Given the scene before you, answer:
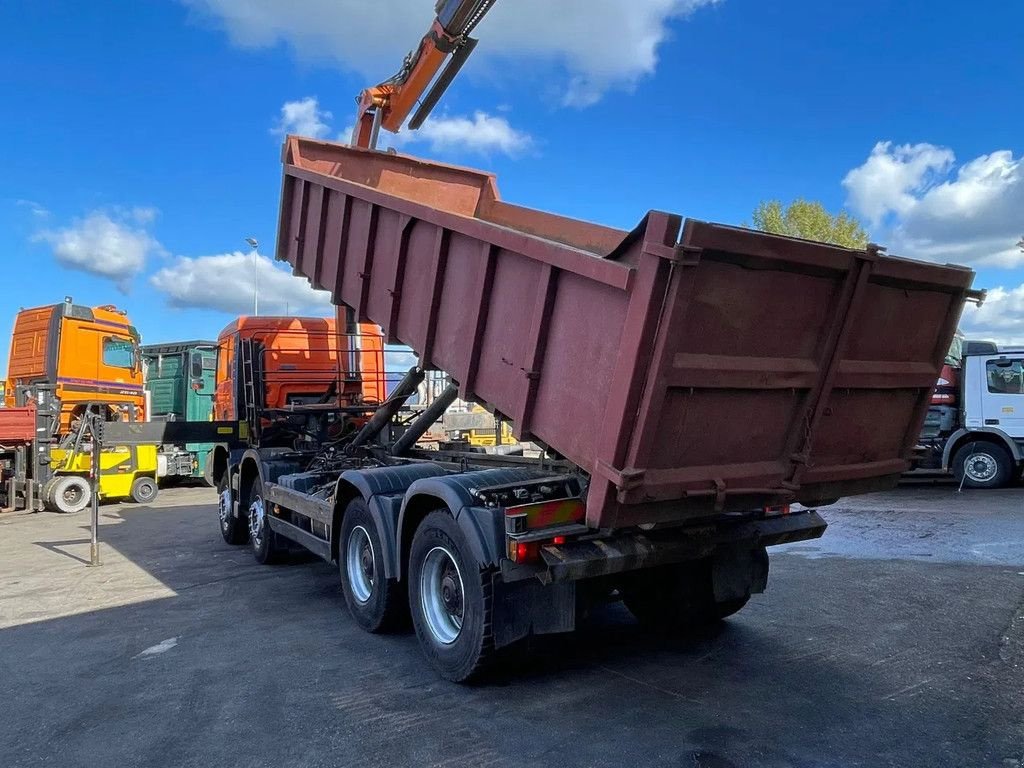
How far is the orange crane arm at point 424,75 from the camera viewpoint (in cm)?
933

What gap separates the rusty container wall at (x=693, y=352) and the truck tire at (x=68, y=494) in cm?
1271

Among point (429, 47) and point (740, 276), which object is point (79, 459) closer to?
point (429, 47)

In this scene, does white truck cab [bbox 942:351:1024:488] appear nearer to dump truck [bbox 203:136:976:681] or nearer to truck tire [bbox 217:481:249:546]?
dump truck [bbox 203:136:976:681]

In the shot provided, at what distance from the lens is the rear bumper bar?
4.14m

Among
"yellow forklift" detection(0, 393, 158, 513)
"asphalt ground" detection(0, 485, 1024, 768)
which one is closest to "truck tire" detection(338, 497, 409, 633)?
"asphalt ground" detection(0, 485, 1024, 768)

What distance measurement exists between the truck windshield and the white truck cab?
1734cm

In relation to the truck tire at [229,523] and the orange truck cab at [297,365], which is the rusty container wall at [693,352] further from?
the truck tire at [229,523]

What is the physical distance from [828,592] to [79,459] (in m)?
14.6

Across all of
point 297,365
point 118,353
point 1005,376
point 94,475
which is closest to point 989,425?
point 1005,376

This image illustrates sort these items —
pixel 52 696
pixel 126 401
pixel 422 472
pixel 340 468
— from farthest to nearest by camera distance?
1. pixel 126 401
2. pixel 340 468
3. pixel 422 472
4. pixel 52 696

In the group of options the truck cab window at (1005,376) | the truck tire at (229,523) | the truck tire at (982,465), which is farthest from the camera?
the truck tire at (982,465)

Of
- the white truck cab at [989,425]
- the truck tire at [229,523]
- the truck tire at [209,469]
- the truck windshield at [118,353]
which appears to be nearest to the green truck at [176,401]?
the truck tire at [209,469]

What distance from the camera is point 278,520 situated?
26.4 feet

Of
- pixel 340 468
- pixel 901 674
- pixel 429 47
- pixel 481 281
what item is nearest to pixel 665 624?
pixel 901 674
